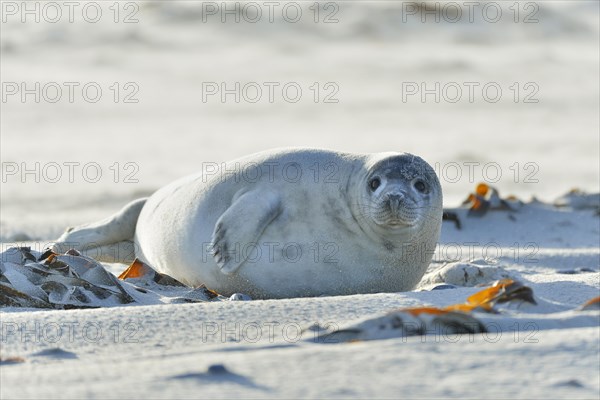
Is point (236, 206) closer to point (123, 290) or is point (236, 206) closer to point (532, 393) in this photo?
point (123, 290)

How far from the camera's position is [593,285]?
423cm

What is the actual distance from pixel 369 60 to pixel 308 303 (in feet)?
60.6

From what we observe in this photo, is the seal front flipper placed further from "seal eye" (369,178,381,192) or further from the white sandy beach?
the white sandy beach

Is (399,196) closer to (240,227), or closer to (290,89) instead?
(240,227)

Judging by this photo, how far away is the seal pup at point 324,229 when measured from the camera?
4809 millimetres

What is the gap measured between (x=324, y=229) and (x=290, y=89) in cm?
1578

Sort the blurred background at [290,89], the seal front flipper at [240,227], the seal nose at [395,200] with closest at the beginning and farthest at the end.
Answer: the seal nose at [395,200]
the seal front flipper at [240,227]
the blurred background at [290,89]

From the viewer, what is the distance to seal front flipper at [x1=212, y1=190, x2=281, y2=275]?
16.1ft

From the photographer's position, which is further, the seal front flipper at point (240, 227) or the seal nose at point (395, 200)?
the seal front flipper at point (240, 227)

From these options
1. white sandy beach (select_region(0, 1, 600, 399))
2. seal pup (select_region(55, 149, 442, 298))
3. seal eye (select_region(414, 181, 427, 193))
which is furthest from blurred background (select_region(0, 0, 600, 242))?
seal eye (select_region(414, 181, 427, 193))

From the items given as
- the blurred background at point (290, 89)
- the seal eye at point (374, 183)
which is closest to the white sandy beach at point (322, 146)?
the blurred background at point (290, 89)

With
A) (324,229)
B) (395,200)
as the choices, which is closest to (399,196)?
(395,200)

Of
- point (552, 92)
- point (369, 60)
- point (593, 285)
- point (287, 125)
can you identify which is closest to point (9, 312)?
point (593, 285)

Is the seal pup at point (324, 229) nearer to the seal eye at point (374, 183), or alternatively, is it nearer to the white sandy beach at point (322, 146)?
the seal eye at point (374, 183)
